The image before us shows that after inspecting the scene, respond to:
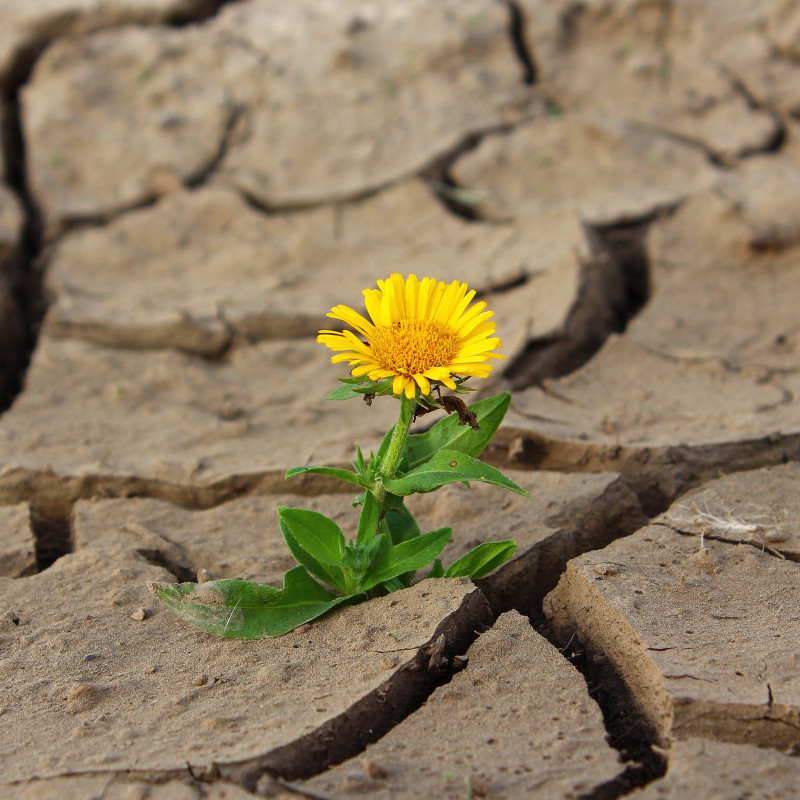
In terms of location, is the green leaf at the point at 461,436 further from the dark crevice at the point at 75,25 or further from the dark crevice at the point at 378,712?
the dark crevice at the point at 75,25

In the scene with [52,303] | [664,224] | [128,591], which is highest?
[664,224]

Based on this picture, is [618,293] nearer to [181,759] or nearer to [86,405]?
[86,405]

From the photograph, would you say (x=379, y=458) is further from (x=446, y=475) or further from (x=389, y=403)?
(x=389, y=403)

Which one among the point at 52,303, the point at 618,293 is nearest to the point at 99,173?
the point at 52,303

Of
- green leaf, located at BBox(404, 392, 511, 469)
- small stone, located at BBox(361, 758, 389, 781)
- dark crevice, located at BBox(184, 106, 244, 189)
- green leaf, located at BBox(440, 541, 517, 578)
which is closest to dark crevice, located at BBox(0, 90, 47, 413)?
dark crevice, located at BBox(184, 106, 244, 189)

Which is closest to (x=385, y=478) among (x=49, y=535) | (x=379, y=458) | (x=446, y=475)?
(x=379, y=458)

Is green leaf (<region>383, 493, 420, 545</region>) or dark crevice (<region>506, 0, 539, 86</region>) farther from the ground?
dark crevice (<region>506, 0, 539, 86</region>)

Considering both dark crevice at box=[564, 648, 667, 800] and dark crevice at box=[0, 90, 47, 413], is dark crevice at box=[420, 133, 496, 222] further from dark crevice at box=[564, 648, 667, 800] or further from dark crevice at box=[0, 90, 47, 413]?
dark crevice at box=[564, 648, 667, 800]

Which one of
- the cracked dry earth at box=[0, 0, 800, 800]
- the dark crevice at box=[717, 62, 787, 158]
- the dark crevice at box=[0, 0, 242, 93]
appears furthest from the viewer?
the dark crevice at box=[0, 0, 242, 93]
